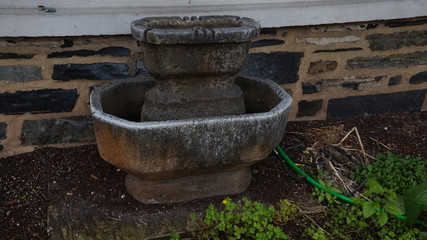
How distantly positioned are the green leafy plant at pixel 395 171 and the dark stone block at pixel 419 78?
2.48ft

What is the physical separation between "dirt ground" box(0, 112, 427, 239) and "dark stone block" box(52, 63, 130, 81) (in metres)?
0.50

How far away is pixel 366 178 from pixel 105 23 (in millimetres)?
1953

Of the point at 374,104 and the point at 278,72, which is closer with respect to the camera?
the point at 278,72

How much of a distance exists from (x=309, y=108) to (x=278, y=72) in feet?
1.45

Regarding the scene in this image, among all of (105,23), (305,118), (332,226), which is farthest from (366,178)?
(105,23)

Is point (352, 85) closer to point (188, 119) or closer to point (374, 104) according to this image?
point (374, 104)

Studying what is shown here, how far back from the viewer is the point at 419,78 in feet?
11.0

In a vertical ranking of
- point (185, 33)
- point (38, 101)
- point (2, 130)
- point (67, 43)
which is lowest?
point (2, 130)

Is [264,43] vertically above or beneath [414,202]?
above

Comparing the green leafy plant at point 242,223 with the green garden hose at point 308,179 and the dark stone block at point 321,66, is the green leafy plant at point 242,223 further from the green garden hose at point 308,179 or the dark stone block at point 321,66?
the dark stone block at point 321,66

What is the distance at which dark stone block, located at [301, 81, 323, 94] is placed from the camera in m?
3.08

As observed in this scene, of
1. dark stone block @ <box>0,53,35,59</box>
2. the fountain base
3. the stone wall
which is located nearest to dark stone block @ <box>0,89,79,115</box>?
the stone wall

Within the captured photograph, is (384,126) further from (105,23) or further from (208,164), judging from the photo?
(105,23)

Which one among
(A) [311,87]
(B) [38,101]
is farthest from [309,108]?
(B) [38,101]
